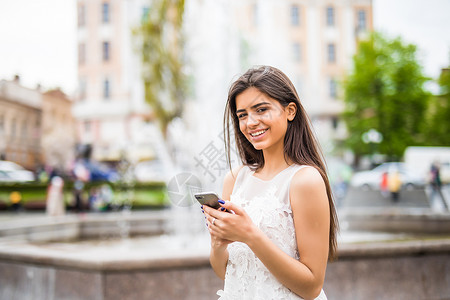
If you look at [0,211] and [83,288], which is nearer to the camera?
[83,288]

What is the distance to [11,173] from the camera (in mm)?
22250

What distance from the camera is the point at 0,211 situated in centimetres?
1761

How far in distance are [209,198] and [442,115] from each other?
31.9 m

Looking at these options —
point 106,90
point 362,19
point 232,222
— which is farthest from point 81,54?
point 232,222

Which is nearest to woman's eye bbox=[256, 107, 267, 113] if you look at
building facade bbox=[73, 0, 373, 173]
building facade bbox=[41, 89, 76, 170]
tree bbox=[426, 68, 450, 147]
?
building facade bbox=[41, 89, 76, 170]

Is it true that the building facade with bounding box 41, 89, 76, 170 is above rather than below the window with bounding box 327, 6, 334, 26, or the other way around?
below

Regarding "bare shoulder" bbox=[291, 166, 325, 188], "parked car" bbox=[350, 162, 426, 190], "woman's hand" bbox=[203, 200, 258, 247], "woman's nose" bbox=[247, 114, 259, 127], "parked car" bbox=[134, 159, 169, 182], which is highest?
"woman's nose" bbox=[247, 114, 259, 127]

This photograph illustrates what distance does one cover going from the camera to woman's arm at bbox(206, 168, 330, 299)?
1.43 metres

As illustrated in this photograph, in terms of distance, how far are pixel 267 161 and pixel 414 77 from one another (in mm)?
30878

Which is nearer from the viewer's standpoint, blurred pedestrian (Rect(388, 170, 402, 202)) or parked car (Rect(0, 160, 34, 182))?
blurred pedestrian (Rect(388, 170, 402, 202))

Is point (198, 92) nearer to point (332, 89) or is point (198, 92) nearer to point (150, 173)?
point (150, 173)

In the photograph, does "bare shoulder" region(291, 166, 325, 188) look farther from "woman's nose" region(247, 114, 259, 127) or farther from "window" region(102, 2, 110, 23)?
"window" region(102, 2, 110, 23)

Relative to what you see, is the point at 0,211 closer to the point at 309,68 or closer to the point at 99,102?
the point at 99,102

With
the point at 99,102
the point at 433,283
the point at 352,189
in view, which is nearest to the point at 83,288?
the point at 433,283
